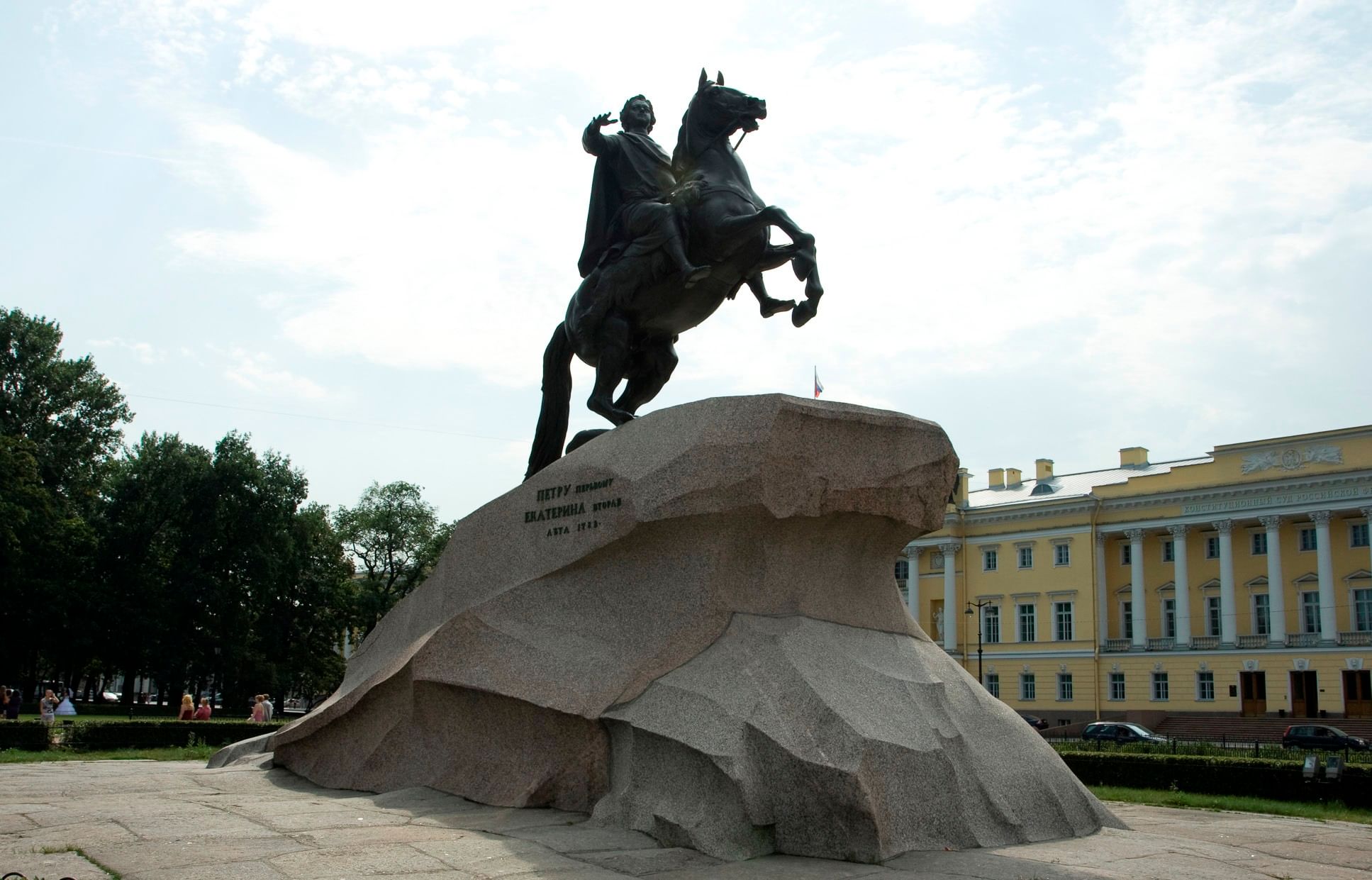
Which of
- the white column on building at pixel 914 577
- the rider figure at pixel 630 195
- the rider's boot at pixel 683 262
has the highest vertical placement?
the white column on building at pixel 914 577

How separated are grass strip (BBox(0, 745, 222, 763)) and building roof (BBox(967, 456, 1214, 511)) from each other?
49.2 metres

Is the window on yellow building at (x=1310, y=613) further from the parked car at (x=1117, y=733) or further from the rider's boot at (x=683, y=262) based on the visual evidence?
the rider's boot at (x=683, y=262)

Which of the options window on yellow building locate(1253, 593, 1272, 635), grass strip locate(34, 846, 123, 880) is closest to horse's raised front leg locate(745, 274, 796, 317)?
grass strip locate(34, 846, 123, 880)

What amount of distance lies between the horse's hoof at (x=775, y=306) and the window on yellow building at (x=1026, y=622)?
2149 inches

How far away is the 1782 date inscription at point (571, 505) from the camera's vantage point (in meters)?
8.71

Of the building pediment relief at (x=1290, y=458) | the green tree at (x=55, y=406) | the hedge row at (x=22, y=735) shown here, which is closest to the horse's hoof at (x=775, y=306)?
the hedge row at (x=22, y=735)

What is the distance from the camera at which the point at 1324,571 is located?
170 feet

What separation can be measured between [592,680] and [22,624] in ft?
132

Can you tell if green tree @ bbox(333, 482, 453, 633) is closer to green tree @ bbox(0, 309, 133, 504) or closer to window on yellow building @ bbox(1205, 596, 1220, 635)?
green tree @ bbox(0, 309, 133, 504)

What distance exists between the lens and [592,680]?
8.02 meters

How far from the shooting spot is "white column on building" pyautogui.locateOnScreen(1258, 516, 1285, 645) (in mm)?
53103

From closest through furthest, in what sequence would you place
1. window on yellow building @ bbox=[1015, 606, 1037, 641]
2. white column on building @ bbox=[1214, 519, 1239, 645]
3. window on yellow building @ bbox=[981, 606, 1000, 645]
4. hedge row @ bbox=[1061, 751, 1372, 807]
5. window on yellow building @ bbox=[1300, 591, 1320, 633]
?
hedge row @ bbox=[1061, 751, 1372, 807] < window on yellow building @ bbox=[1300, 591, 1320, 633] < white column on building @ bbox=[1214, 519, 1239, 645] < window on yellow building @ bbox=[1015, 606, 1037, 641] < window on yellow building @ bbox=[981, 606, 1000, 645]

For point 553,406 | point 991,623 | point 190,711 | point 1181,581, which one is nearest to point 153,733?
point 190,711

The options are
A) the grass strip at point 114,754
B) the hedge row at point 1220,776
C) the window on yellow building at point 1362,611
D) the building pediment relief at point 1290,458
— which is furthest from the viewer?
the building pediment relief at point 1290,458
